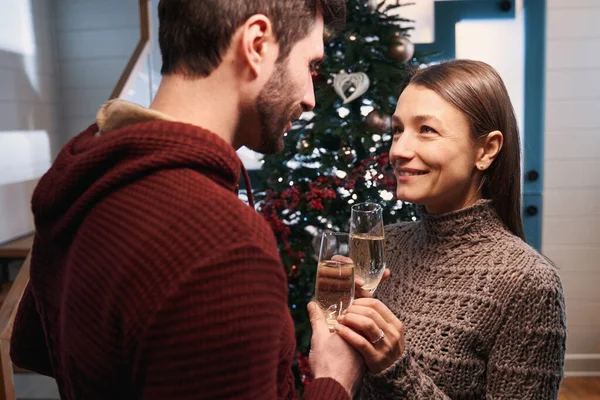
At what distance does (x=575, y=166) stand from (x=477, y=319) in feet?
9.81

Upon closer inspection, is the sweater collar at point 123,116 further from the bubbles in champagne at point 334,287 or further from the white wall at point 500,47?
the white wall at point 500,47

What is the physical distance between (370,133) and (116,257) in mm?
2265

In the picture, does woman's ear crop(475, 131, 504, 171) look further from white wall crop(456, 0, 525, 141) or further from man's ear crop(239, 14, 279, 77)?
white wall crop(456, 0, 525, 141)

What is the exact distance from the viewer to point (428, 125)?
1.38 m

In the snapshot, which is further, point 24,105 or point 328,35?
point 24,105

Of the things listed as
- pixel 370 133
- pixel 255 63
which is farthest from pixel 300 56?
pixel 370 133

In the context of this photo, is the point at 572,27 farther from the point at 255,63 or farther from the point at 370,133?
the point at 255,63

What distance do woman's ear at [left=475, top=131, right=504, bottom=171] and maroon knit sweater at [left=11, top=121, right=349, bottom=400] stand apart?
84 centimetres

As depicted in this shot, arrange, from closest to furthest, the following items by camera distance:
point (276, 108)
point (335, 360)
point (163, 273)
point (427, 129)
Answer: point (163, 273)
point (276, 108)
point (335, 360)
point (427, 129)

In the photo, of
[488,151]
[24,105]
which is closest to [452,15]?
[488,151]

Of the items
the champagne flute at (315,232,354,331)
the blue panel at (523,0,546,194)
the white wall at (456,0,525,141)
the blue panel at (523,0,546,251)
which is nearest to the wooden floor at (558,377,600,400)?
the blue panel at (523,0,546,251)

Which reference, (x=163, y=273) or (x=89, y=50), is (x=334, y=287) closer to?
(x=163, y=273)

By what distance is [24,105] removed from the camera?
418 centimetres

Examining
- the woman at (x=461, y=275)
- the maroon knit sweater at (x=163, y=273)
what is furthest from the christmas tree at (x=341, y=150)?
the maroon knit sweater at (x=163, y=273)
